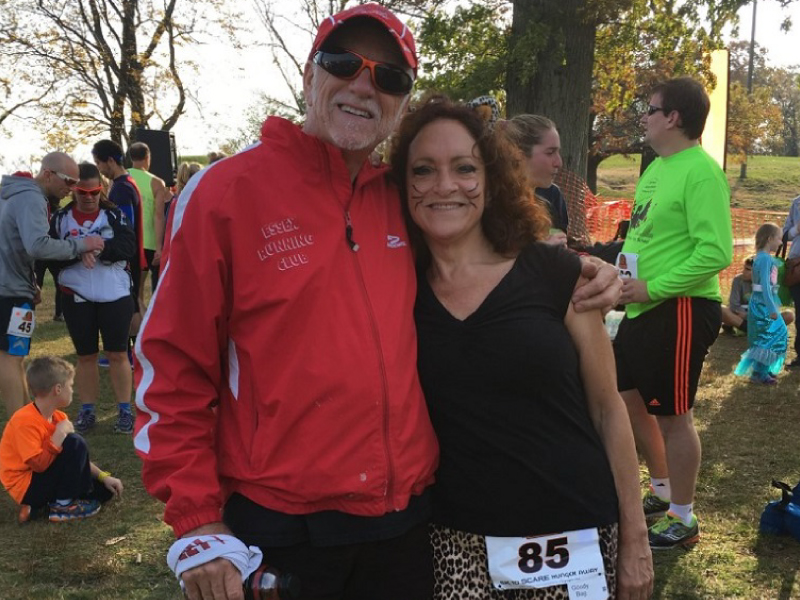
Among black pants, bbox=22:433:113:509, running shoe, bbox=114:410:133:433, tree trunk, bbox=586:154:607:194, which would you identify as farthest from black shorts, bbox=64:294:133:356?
tree trunk, bbox=586:154:607:194

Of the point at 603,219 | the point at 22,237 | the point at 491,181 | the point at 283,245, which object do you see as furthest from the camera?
the point at 603,219

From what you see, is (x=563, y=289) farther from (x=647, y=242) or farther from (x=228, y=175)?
(x=647, y=242)

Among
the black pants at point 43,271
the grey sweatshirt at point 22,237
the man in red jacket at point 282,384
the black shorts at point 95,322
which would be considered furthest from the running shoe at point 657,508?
the black pants at point 43,271

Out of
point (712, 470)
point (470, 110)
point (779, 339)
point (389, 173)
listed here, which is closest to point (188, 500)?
point (389, 173)

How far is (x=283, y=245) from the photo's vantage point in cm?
177

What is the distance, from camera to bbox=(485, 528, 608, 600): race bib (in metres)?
1.88

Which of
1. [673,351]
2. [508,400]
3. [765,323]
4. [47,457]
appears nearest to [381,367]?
[508,400]

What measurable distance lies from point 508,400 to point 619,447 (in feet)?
1.17

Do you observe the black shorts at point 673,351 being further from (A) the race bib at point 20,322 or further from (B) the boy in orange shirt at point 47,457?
(A) the race bib at point 20,322

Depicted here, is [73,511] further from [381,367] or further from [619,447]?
[619,447]

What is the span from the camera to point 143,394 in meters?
Result: 1.75

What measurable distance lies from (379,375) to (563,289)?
0.55 meters

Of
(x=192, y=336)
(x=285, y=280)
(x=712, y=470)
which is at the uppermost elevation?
(x=285, y=280)

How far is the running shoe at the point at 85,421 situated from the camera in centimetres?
591
